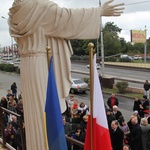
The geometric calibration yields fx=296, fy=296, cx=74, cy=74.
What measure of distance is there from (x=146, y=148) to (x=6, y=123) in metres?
3.30

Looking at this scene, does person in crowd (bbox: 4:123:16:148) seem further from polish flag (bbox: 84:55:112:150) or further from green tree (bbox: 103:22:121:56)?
green tree (bbox: 103:22:121:56)

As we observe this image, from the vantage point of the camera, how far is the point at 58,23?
3.07 metres

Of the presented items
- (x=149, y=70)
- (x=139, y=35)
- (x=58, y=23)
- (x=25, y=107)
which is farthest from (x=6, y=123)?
(x=139, y=35)

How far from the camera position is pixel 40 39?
3113 mm

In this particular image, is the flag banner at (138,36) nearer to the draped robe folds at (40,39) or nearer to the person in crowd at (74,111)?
the person in crowd at (74,111)

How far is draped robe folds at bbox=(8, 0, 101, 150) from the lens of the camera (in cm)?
305

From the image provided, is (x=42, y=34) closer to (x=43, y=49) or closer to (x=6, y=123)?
(x=43, y=49)

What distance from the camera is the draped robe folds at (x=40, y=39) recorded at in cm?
305

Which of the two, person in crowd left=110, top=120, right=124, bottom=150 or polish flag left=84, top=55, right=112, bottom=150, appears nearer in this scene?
polish flag left=84, top=55, right=112, bottom=150

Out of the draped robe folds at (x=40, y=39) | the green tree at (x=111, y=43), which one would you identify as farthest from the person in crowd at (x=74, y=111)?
the green tree at (x=111, y=43)

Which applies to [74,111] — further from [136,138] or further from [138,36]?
[138,36]

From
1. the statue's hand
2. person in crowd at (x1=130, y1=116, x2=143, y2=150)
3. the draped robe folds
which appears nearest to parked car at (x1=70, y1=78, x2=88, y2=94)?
person in crowd at (x1=130, y1=116, x2=143, y2=150)

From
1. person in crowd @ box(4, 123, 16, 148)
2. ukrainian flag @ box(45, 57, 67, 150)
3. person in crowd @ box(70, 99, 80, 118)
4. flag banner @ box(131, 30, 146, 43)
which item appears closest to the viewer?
ukrainian flag @ box(45, 57, 67, 150)

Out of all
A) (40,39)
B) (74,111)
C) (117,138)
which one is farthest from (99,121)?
(74,111)
